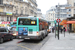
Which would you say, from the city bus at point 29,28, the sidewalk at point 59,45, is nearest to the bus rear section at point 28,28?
the city bus at point 29,28

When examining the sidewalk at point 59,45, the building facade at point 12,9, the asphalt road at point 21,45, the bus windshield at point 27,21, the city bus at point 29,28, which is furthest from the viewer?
the building facade at point 12,9

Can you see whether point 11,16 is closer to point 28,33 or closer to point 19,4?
point 19,4

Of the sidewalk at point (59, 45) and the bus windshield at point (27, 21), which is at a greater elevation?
the bus windshield at point (27, 21)

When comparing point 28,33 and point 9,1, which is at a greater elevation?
point 9,1

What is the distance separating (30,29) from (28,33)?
472 mm

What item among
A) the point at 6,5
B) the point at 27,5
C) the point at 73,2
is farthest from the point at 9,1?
the point at 73,2

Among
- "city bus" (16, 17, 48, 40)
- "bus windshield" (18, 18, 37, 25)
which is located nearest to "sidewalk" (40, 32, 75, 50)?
"city bus" (16, 17, 48, 40)

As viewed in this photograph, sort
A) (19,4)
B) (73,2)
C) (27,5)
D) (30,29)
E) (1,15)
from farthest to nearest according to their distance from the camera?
1. (27,5)
2. (19,4)
3. (1,15)
4. (73,2)
5. (30,29)

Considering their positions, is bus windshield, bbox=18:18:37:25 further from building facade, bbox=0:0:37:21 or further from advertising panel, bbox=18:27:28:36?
building facade, bbox=0:0:37:21

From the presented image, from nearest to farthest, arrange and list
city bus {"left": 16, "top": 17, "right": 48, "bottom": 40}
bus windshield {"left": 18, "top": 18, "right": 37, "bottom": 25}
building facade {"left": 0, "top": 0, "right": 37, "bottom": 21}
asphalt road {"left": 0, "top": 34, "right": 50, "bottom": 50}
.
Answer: asphalt road {"left": 0, "top": 34, "right": 50, "bottom": 50}
city bus {"left": 16, "top": 17, "right": 48, "bottom": 40}
bus windshield {"left": 18, "top": 18, "right": 37, "bottom": 25}
building facade {"left": 0, "top": 0, "right": 37, "bottom": 21}

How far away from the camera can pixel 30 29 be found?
12688 mm

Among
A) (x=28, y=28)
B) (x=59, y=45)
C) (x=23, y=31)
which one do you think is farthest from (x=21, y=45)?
(x=59, y=45)

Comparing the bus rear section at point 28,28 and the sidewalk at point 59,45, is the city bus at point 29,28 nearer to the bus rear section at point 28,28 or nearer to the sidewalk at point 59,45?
the bus rear section at point 28,28

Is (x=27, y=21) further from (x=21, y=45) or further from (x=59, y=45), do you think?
(x=59, y=45)
